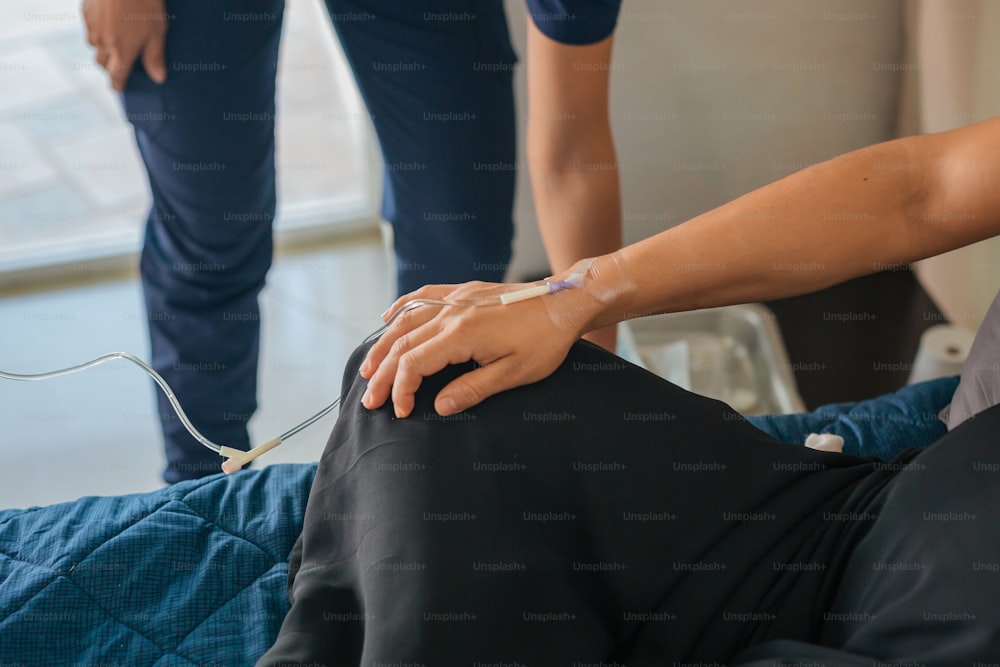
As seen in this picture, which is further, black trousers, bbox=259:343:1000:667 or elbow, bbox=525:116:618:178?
elbow, bbox=525:116:618:178

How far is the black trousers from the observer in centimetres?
80

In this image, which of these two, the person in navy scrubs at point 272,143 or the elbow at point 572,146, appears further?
the elbow at point 572,146

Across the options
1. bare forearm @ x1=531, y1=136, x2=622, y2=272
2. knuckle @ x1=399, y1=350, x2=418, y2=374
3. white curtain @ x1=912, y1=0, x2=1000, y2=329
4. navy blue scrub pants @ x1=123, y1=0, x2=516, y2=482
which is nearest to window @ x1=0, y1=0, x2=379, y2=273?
navy blue scrub pants @ x1=123, y1=0, x2=516, y2=482

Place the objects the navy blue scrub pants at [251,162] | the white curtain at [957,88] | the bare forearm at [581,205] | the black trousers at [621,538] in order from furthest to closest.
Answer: the white curtain at [957,88] < the bare forearm at [581,205] < the navy blue scrub pants at [251,162] < the black trousers at [621,538]

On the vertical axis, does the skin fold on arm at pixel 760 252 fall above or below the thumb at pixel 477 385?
above

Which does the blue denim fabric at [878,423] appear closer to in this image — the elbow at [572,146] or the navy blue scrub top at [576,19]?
the elbow at [572,146]

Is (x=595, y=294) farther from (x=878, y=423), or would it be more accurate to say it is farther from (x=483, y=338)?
(x=878, y=423)

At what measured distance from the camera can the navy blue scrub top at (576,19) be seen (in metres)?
1.29

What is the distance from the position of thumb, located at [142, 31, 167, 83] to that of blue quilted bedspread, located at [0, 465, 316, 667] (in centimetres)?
57

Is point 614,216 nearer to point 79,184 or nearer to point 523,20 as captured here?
point 523,20

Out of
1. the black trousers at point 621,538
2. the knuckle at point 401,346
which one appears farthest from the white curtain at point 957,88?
the knuckle at point 401,346

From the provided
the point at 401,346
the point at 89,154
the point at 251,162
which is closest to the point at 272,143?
the point at 251,162

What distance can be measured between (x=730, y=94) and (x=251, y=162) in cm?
108

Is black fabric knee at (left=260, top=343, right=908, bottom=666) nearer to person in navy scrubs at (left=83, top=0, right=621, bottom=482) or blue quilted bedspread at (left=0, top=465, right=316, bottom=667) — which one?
blue quilted bedspread at (left=0, top=465, right=316, bottom=667)
